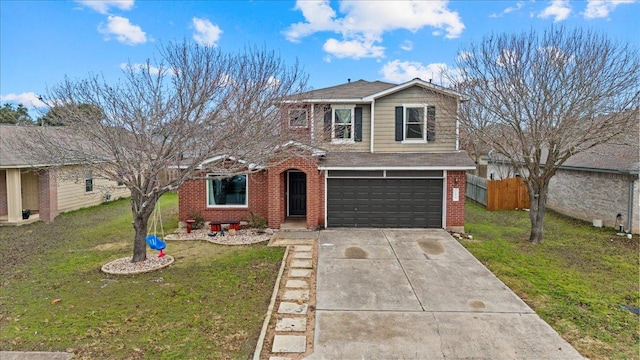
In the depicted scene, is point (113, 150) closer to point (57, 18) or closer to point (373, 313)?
point (373, 313)

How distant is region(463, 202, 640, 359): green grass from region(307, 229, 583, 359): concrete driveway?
0.38 meters

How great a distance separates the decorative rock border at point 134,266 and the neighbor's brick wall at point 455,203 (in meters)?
9.45

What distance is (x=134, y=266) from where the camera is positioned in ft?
29.1

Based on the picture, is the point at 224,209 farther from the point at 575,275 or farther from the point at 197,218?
the point at 575,275

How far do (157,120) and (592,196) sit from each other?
640 inches

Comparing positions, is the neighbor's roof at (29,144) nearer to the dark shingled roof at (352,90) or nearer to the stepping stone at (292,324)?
the stepping stone at (292,324)

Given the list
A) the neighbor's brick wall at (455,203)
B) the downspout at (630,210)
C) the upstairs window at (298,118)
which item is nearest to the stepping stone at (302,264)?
the upstairs window at (298,118)

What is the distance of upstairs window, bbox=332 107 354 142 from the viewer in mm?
14289

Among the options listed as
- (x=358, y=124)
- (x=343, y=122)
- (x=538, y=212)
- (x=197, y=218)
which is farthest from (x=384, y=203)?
(x=197, y=218)

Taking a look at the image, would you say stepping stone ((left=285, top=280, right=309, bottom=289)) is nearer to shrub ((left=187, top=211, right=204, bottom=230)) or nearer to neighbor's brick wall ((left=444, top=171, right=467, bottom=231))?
shrub ((left=187, top=211, right=204, bottom=230))

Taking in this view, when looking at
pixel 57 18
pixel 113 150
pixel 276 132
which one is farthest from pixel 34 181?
pixel 276 132

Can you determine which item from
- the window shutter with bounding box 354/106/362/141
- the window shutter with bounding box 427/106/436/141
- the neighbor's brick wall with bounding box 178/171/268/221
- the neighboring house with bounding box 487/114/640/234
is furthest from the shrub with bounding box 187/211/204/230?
the neighboring house with bounding box 487/114/640/234

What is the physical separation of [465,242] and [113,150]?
1027 cm

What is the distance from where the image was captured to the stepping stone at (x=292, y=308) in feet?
21.1
